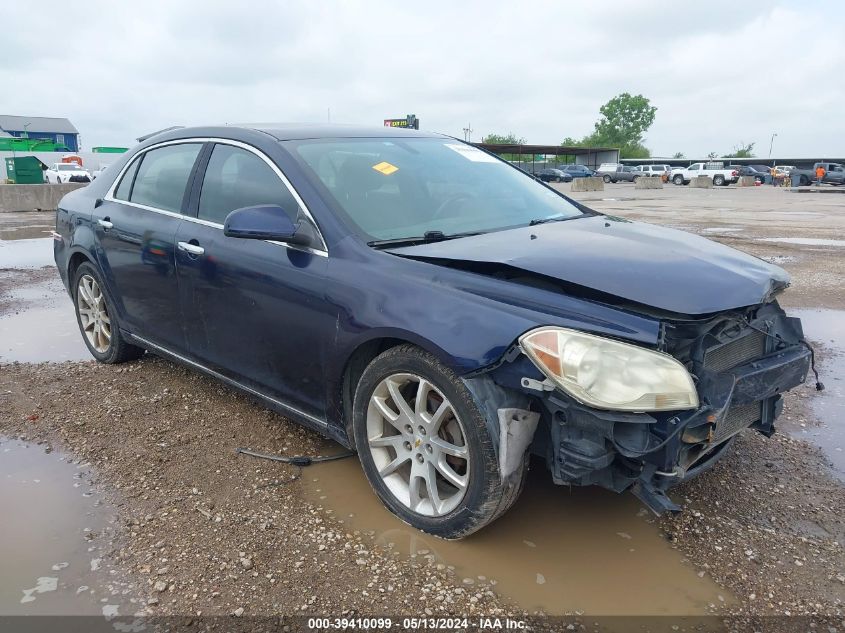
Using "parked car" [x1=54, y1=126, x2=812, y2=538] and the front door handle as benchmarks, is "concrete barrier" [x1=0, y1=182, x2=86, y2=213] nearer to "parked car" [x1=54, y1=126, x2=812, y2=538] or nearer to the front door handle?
"parked car" [x1=54, y1=126, x2=812, y2=538]

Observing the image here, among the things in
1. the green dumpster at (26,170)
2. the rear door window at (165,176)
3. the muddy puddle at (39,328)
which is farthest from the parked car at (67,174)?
the rear door window at (165,176)

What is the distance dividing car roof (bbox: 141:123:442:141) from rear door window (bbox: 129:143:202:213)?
0.37 feet

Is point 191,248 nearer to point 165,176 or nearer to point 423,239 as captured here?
point 165,176

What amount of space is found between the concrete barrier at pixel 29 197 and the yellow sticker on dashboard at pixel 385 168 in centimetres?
1920

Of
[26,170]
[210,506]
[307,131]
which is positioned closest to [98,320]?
[307,131]

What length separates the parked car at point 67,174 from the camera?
35500 millimetres

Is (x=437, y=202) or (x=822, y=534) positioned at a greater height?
(x=437, y=202)

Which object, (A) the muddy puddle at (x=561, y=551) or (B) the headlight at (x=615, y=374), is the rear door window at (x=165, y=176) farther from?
(B) the headlight at (x=615, y=374)

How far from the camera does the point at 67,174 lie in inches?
1430

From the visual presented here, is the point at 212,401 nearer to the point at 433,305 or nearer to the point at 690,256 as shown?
the point at 433,305

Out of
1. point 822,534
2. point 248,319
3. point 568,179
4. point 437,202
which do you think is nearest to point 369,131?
point 437,202

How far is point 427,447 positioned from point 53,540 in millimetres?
1614

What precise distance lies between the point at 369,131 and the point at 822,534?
10.0 feet

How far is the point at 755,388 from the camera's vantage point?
2.55 meters
